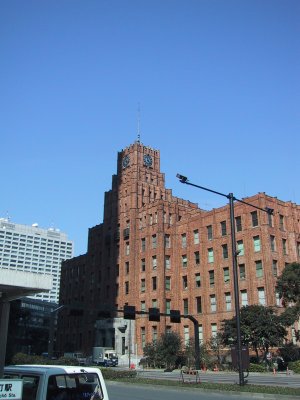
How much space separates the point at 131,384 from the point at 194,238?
43116mm

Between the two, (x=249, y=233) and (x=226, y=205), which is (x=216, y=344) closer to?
(x=249, y=233)

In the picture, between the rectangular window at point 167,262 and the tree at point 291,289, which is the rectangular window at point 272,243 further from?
the rectangular window at point 167,262

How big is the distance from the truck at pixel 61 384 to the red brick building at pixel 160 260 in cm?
2979

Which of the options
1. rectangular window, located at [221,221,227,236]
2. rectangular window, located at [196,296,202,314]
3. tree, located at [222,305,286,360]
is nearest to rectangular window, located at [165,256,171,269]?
rectangular window, located at [196,296,202,314]

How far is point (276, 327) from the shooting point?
46625mm

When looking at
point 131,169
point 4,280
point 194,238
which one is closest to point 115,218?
point 131,169

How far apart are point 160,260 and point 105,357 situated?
57.3ft

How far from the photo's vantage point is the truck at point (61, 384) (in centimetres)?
780

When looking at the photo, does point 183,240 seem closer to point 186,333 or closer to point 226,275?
point 226,275

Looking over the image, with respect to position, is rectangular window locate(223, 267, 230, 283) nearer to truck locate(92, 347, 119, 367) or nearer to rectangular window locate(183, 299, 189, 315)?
rectangular window locate(183, 299, 189, 315)

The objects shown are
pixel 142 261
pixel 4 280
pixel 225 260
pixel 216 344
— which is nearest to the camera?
pixel 4 280

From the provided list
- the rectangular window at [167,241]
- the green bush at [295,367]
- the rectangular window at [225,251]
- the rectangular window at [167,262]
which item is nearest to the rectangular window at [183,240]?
the rectangular window at [167,241]

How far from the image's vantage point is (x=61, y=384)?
802 centimetres

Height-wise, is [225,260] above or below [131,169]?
below
